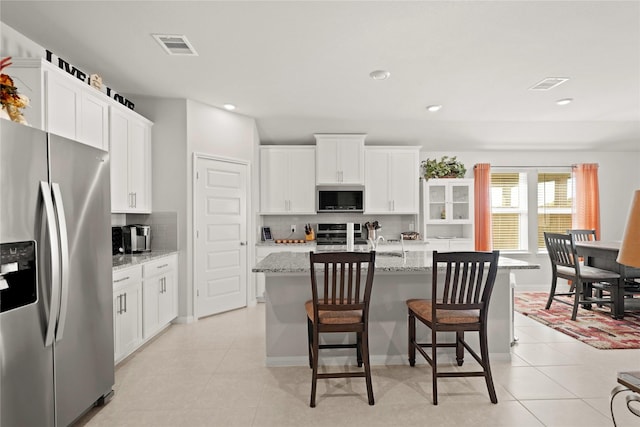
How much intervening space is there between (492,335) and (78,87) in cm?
417

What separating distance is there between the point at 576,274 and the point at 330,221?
3543 mm

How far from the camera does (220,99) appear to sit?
179 inches

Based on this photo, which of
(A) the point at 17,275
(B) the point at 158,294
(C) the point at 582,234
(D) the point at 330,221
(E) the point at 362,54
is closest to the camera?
(A) the point at 17,275

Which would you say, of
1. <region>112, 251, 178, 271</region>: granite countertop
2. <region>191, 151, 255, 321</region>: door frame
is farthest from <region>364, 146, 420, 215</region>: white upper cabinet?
<region>112, 251, 178, 271</region>: granite countertop

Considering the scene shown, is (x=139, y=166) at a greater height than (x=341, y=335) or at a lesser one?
greater

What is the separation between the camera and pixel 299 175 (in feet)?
19.4

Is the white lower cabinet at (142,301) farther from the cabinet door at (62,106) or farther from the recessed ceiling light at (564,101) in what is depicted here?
the recessed ceiling light at (564,101)

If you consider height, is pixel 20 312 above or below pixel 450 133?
below

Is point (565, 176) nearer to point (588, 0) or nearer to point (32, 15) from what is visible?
point (588, 0)

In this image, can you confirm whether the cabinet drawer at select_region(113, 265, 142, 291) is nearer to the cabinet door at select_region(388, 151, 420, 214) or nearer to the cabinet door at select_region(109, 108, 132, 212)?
the cabinet door at select_region(109, 108, 132, 212)

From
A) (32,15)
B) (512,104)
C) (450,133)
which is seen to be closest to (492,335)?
(512,104)

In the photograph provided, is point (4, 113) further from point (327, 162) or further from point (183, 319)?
point (327, 162)

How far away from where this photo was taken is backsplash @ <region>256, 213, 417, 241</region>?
20.4 feet

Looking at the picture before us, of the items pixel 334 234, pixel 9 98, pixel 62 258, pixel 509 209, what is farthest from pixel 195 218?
pixel 509 209
